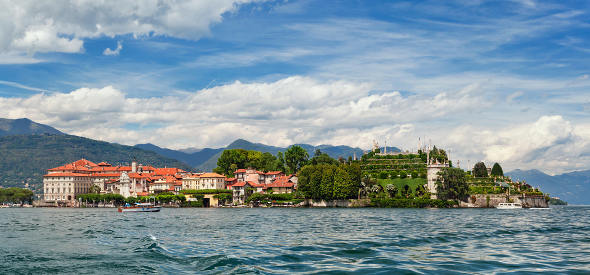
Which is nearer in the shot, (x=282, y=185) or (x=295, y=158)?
(x=282, y=185)

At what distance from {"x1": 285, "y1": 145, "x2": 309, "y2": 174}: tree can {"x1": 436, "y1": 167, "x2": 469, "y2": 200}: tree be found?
6080 centimetres

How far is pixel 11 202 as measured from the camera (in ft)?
649

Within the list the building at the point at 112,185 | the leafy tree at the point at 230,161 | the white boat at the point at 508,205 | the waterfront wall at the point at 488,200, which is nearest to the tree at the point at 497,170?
the waterfront wall at the point at 488,200

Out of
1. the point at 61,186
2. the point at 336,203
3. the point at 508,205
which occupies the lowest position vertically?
the point at 508,205

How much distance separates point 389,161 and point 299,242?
131625 millimetres

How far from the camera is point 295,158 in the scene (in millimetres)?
176750

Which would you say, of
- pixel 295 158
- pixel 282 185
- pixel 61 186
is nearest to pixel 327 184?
pixel 282 185

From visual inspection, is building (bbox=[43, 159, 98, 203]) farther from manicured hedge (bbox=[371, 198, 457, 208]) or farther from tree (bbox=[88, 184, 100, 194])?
manicured hedge (bbox=[371, 198, 457, 208])

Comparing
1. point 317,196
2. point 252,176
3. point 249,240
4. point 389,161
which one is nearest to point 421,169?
point 389,161

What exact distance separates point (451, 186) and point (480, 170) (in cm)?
3107

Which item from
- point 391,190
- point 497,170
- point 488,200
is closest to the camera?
point 488,200

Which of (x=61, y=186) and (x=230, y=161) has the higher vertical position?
(x=230, y=161)

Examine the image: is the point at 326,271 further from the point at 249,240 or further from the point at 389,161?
the point at 389,161

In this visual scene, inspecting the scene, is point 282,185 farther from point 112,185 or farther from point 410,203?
point 112,185
